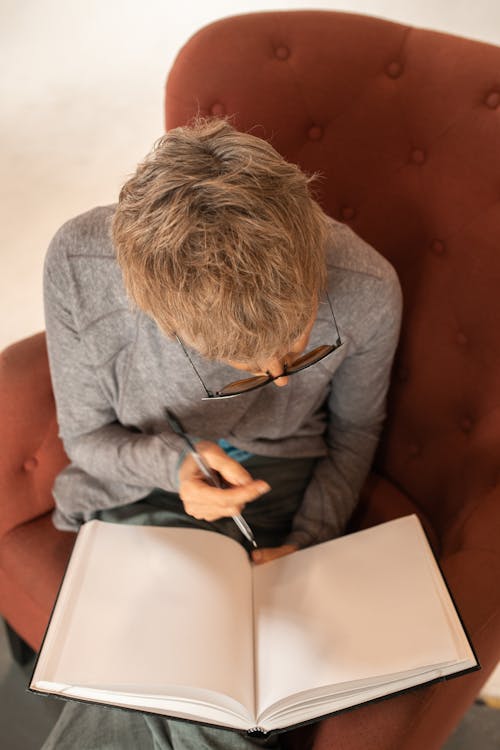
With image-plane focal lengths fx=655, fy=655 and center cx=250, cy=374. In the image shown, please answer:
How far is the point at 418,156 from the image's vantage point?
992mm

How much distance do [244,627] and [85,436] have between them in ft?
1.22

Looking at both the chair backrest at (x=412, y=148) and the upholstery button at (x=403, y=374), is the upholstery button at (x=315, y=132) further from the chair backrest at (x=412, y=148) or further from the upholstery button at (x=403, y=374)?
the upholstery button at (x=403, y=374)

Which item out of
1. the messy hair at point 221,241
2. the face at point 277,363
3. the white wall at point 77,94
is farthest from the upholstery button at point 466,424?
the white wall at point 77,94

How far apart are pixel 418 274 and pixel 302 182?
1.45 ft

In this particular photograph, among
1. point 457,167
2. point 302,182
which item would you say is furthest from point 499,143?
point 302,182

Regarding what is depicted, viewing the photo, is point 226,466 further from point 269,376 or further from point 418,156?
point 418,156

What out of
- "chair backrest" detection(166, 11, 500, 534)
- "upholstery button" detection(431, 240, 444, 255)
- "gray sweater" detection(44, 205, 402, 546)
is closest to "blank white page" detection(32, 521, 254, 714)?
"gray sweater" detection(44, 205, 402, 546)

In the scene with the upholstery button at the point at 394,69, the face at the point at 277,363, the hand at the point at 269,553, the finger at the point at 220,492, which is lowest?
the hand at the point at 269,553

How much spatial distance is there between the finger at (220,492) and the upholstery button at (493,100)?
24.1 inches

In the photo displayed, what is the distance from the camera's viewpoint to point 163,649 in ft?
2.47

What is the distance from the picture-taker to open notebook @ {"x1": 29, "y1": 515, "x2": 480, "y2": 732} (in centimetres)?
A: 73

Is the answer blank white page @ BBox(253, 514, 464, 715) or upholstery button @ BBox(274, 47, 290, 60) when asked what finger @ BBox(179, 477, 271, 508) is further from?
upholstery button @ BBox(274, 47, 290, 60)

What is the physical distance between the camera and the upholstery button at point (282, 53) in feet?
3.26

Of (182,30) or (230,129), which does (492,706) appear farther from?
(182,30)
